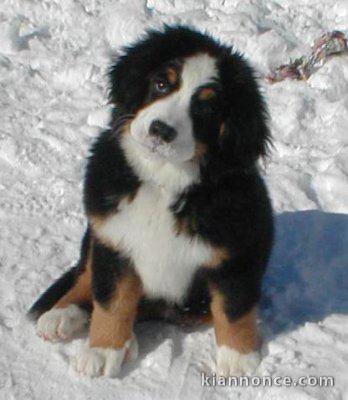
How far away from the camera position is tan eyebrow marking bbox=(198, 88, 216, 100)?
3154 mm

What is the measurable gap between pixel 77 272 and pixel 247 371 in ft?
2.71

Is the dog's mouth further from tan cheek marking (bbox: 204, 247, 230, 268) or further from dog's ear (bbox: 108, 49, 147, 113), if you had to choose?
tan cheek marking (bbox: 204, 247, 230, 268)

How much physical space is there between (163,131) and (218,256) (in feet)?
1.86

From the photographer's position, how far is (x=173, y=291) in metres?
3.53

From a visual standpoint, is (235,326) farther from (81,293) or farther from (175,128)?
(175,128)

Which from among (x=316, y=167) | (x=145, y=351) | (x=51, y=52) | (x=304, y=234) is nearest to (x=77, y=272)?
(x=145, y=351)

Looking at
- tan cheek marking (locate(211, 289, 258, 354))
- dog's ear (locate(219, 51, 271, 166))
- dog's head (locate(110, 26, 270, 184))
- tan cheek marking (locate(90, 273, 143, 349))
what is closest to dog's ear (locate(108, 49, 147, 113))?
dog's head (locate(110, 26, 270, 184))

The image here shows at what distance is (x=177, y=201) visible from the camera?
11.0ft

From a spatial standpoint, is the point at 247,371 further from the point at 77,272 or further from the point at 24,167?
the point at 24,167

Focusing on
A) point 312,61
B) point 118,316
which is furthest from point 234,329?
point 312,61

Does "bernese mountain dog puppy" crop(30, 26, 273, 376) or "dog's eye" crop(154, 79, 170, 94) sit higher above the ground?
"dog's eye" crop(154, 79, 170, 94)

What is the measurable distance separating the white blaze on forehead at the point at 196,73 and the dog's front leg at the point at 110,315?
2.30 feet

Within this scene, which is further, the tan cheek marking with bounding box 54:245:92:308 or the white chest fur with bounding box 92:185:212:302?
the tan cheek marking with bounding box 54:245:92:308

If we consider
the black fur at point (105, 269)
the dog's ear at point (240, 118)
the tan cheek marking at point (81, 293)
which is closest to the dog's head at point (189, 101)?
the dog's ear at point (240, 118)
